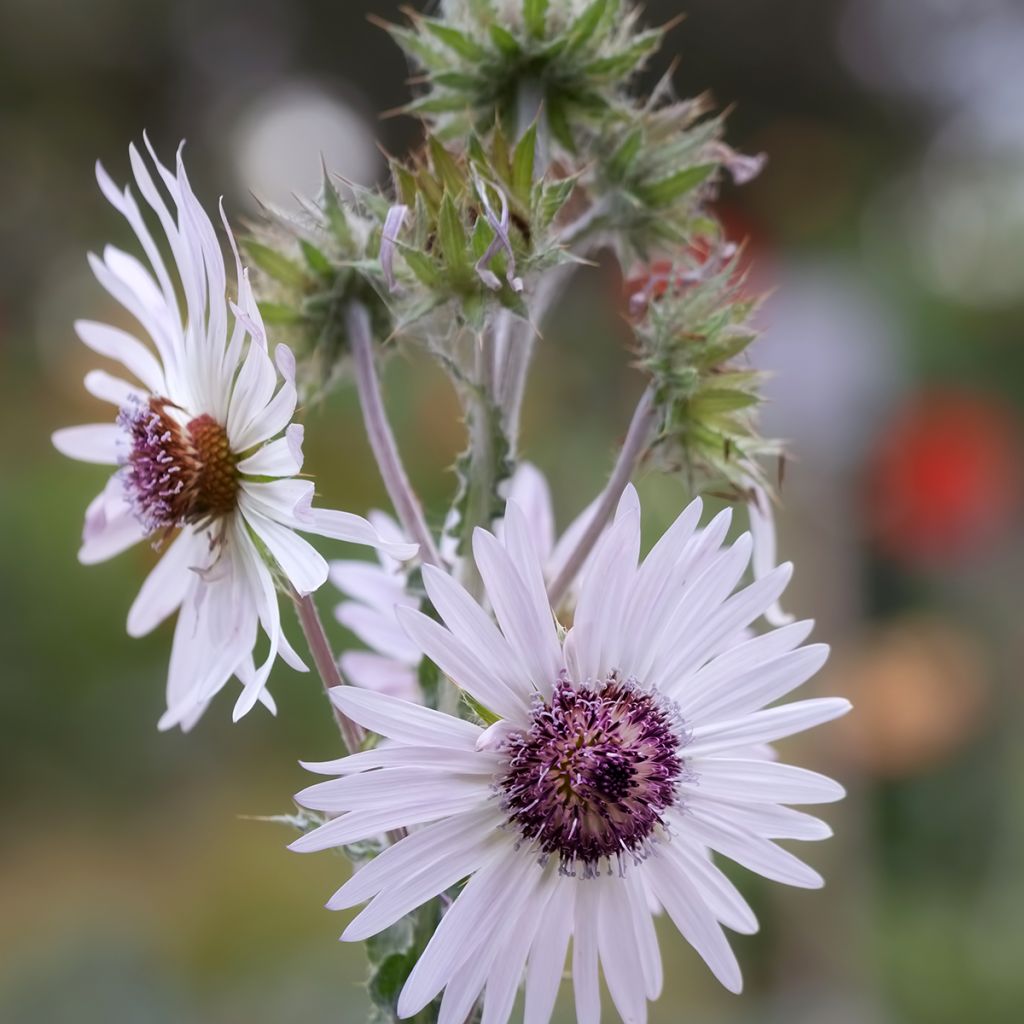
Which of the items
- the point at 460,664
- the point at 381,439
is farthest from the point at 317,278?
the point at 460,664

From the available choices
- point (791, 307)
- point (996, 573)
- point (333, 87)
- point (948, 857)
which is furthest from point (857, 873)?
point (333, 87)

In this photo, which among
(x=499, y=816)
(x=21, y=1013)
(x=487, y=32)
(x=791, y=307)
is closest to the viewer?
(x=499, y=816)

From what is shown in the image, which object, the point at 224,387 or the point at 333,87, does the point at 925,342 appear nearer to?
the point at 333,87

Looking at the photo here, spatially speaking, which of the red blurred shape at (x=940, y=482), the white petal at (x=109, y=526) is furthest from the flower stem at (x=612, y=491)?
the red blurred shape at (x=940, y=482)

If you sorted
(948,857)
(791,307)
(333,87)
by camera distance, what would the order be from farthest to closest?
(333,87)
(791,307)
(948,857)

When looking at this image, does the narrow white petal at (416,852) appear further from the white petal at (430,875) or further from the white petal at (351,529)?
the white petal at (351,529)

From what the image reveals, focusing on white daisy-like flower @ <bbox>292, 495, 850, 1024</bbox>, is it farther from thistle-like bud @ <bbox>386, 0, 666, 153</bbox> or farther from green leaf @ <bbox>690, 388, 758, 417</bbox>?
thistle-like bud @ <bbox>386, 0, 666, 153</bbox>

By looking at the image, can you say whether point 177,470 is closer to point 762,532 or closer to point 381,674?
point 381,674
